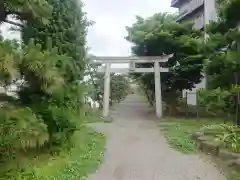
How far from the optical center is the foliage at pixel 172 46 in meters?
14.1

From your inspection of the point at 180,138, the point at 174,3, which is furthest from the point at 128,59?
the point at 174,3

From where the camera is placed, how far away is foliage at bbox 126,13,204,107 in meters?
14.1

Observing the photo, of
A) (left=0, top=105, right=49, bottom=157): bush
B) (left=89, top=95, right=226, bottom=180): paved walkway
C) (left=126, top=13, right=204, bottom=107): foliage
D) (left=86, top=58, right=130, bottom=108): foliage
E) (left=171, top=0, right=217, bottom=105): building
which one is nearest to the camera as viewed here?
(left=0, top=105, right=49, bottom=157): bush

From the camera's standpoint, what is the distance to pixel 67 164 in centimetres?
579

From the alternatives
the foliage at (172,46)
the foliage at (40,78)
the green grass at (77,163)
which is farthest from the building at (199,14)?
the foliage at (40,78)

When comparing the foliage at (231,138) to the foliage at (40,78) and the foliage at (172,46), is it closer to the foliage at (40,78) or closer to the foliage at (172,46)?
the foliage at (40,78)

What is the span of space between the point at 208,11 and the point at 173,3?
1038 cm

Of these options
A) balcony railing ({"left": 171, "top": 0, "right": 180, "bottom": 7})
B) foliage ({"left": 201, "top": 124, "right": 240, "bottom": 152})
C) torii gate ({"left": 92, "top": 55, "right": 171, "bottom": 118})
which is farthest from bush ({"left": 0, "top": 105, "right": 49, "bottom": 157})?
balcony railing ({"left": 171, "top": 0, "right": 180, "bottom": 7})

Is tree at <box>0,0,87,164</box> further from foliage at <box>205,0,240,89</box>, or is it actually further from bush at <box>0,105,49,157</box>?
foliage at <box>205,0,240,89</box>

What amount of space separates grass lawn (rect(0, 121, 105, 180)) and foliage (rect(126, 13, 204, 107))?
25.7 ft

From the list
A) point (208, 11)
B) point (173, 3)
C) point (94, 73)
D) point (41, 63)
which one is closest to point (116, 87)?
Answer: point (94, 73)

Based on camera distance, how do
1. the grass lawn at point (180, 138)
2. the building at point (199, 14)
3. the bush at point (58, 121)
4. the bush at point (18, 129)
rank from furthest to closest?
the building at point (199, 14) → the grass lawn at point (180, 138) → the bush at point (58, 121) → the bush at point (18, 129)

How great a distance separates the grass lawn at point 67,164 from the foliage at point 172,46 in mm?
7823

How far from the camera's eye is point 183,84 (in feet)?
51.6
